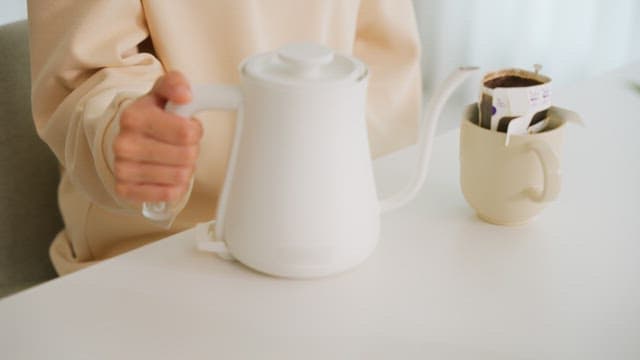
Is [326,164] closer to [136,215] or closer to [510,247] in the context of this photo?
[510,247]

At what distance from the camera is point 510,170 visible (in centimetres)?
67

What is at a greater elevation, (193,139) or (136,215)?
(193,139)

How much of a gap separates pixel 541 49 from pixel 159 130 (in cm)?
170

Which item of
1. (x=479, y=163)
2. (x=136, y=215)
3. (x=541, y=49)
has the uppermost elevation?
(x=479, y=163)

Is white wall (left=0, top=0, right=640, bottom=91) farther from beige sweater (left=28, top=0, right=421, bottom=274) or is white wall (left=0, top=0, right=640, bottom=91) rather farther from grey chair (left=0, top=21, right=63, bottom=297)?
beige sweater (left=28, top=0, right=421, bottom=274)

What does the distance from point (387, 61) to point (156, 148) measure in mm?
615

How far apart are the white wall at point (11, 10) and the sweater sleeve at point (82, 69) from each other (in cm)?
92

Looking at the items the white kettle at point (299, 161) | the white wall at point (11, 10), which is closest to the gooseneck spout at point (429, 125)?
the white kettle at point (299, 161)

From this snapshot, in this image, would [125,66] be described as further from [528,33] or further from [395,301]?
[528,33]

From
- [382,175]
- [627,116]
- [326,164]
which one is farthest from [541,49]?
[326,164]

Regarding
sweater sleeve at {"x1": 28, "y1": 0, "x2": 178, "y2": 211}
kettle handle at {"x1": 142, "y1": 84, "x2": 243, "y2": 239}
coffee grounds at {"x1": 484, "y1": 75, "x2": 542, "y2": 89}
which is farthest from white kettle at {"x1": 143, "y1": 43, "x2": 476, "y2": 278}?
sweater sleeve at {"x1": 28, "y1": 0, "x2": 178, "y2": 211}

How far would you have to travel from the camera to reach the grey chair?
38.2 inches

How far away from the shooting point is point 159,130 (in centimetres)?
58

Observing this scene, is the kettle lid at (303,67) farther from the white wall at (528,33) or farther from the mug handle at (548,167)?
the white wall at (528,33)
